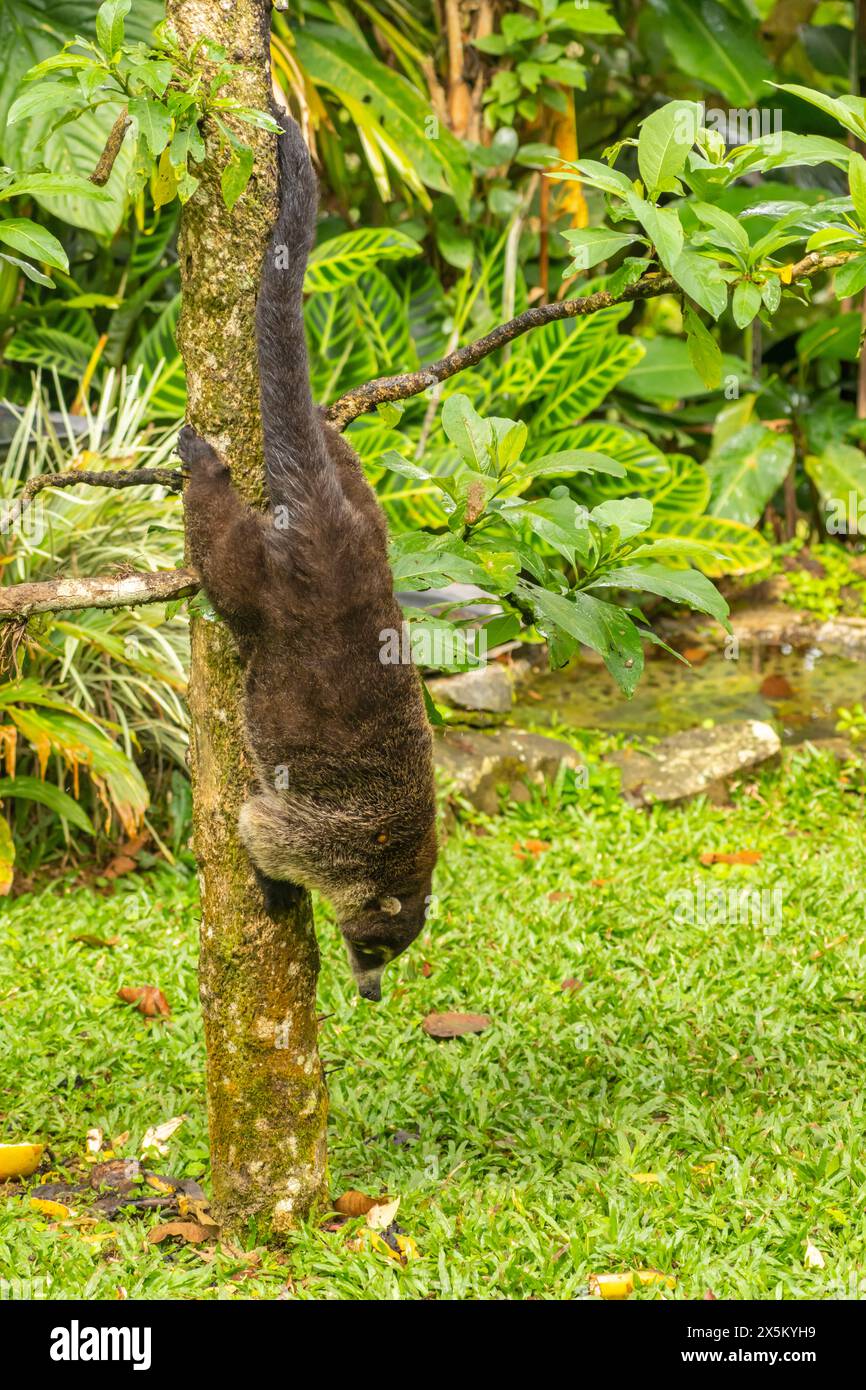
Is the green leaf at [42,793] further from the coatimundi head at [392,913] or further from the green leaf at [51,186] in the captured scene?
the green leaf at [51,186]

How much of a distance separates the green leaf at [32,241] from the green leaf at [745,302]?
121cm

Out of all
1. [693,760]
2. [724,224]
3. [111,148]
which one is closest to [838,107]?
[724,224]

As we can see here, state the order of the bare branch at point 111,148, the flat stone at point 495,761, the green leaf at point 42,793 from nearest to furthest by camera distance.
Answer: the bare branch at point 111,148
the green leaf at point 42,793
the flat stone at point 495,761

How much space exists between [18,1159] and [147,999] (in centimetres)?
95

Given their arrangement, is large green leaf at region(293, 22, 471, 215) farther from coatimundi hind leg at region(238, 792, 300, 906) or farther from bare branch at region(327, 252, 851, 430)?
coatimundi hind leg at region(238, 792, 300, 906)

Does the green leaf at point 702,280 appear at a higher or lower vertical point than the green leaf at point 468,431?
higher

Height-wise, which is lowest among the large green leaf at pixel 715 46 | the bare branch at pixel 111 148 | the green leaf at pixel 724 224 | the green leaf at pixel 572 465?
the green leaf at pixel 572 465

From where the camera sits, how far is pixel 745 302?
2.55m

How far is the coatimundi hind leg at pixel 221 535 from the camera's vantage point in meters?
2.78

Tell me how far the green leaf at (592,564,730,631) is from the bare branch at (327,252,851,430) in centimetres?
54

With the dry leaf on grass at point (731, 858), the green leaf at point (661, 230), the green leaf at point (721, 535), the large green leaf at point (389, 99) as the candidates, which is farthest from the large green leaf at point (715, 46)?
the green leaf at point (661, 230)

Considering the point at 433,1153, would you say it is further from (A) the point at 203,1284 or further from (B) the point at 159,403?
(B) the point at 159,403

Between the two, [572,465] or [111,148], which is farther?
[572,465]

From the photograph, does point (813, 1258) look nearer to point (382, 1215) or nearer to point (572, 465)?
point (382, 1215)
